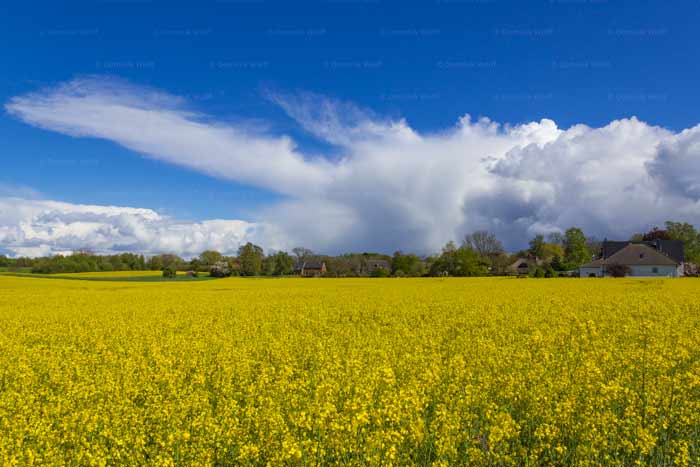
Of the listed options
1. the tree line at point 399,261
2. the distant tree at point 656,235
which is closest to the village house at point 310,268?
the tree line at point 399,261

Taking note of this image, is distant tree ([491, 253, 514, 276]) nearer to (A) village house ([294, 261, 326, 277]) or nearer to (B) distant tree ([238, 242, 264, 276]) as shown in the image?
(A) village house ([294, 261, 326, 277])

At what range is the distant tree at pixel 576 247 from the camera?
90.8m

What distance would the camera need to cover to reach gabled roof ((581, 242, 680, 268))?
67.1m

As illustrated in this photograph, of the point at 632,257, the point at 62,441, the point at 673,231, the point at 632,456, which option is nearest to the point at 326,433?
the point at 62,441

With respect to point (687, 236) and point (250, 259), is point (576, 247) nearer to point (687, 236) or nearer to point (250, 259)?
point (687, 236)

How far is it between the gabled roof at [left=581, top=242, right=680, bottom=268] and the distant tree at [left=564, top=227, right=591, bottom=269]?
17.4m

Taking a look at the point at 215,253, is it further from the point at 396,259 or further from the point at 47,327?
the point at 47,327

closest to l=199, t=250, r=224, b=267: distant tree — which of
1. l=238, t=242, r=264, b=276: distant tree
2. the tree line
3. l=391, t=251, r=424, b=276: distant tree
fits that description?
the tree line

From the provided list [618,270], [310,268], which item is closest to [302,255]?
[310,268]

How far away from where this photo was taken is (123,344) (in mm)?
12000

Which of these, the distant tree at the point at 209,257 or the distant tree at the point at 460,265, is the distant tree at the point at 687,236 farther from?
the distant tree at the point at 209,257

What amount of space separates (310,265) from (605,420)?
109 meters

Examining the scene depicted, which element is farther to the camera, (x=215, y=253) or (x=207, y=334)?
(x=215, y=253)

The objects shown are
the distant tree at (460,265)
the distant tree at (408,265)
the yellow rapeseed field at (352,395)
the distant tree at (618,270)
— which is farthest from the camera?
the distant tree at (408,265)
